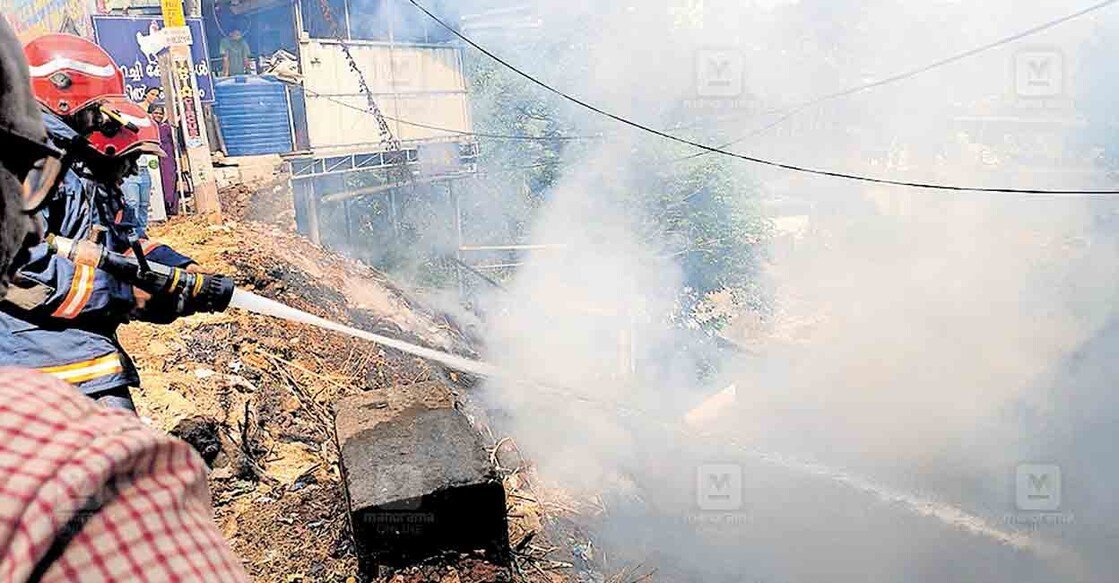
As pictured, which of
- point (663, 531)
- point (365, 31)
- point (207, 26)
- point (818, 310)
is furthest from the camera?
point (818, 310)

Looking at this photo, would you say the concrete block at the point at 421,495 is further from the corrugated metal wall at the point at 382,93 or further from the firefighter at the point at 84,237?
the corrugated metal wall at the point at 382,93

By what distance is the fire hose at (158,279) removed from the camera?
2705mm

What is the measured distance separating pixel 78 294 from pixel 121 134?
1135 millimetres

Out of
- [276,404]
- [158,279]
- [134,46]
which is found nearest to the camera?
[158,279]

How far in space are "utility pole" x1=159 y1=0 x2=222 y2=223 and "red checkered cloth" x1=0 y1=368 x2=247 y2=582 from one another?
9470 mm

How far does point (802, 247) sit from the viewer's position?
2284 centimetres

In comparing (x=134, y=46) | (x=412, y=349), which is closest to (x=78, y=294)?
(x=412, y=349)

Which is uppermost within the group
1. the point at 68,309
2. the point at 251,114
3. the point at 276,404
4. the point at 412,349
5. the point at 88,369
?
the point at 251,114

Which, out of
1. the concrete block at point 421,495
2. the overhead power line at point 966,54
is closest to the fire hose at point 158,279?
the concrete block at point 421,495

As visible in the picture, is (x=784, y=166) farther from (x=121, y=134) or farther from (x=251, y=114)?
(x=251, y=114)

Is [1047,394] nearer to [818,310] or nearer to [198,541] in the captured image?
[818,310]

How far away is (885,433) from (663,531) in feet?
22.2

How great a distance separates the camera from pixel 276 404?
5.06 metres

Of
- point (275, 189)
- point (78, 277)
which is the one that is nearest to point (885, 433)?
point (275, 189)
